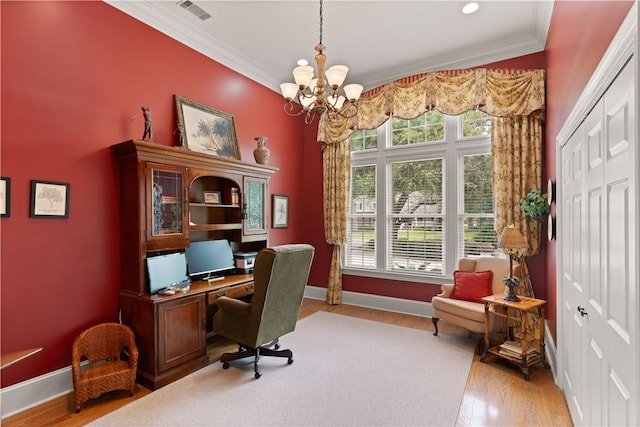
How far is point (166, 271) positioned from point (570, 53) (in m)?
3.76

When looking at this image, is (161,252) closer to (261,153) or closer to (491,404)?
(261,153)

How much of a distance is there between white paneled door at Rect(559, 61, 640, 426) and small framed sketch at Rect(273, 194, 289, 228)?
3.66m

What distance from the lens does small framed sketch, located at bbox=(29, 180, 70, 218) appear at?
243 cm

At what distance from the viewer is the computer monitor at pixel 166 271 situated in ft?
9.35

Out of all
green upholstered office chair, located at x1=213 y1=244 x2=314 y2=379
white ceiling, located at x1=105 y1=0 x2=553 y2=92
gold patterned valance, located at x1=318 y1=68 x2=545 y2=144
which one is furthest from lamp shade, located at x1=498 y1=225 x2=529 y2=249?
white ceiling, located at x1=105 y1=0 x2=553 y2=92

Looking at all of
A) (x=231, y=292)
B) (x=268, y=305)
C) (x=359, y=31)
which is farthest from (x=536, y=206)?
(x=231, y=292)

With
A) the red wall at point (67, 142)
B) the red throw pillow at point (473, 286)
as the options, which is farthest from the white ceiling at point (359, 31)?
the red throw pillow at point (473, 286)

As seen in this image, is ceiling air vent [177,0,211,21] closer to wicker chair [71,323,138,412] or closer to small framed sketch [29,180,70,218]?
small framed sketch [29,180,70,218]

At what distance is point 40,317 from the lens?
8.13 ft

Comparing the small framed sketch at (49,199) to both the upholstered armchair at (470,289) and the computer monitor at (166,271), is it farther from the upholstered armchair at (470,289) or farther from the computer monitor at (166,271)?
the upholstered armchair at (470,289)

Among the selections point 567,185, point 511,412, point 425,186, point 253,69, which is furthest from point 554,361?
point 253,69

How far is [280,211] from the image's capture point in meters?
5.11

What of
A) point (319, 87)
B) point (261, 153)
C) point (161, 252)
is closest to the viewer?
point (319, 87)

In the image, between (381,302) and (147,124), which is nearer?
(147,124)
